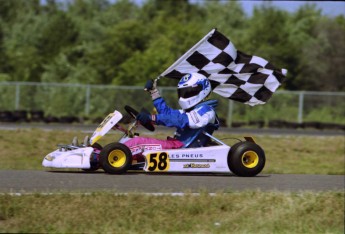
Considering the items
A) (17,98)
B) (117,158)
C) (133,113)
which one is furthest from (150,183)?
(17,98)

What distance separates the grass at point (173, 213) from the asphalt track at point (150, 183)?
1.30 ft

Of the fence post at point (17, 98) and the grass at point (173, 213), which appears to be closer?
the grass at point (173, 213)

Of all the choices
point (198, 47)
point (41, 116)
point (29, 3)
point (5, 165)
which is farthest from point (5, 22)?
point (198, 47)

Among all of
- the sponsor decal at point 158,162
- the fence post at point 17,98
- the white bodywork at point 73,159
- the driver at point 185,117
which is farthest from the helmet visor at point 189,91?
the fence post at point 17,98

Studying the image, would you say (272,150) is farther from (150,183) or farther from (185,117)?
(150,183)

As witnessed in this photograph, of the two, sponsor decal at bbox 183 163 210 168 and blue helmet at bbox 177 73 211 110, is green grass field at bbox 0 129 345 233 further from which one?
blue helmet at bbox 177 73 211 110

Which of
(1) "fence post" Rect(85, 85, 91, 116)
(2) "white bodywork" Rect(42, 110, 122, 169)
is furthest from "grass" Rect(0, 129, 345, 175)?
(1) "fence post" Rect(85, 85, 91, 116)

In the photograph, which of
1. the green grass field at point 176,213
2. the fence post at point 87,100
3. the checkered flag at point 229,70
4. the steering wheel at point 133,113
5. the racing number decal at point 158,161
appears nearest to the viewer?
the green grass field at point 176,213

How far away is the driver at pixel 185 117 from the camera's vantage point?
788 centimetres

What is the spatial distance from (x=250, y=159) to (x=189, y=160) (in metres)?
0.69

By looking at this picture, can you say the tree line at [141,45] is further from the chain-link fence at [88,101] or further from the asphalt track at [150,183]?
the asphalt track at [150,183]

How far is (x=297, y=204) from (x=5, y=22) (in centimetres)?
3438

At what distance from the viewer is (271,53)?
103 feet

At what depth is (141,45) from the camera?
32.4m
